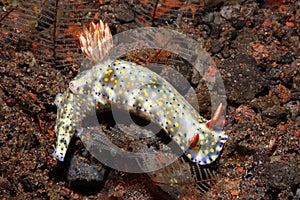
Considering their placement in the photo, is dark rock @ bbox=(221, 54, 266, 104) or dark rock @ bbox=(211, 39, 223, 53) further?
dark rock @ bbox=(211, 39, 223, 53)

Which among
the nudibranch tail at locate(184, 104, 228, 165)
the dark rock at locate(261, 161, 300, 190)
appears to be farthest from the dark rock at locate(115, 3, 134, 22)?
the dark rock at locate(261, 161, 300, 190)

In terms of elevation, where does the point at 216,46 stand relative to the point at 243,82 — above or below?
above

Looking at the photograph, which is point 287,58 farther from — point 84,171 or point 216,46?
point 84,171

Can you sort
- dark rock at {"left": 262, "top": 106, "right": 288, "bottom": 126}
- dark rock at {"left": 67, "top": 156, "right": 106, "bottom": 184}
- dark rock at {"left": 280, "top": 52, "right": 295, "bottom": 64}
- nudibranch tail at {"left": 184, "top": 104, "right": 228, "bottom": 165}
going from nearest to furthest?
nudibranch tail at {"left": 184, "top": 104, "right": 228, "bottom": 165}, dark rock at {"left": 67, "top": 156, "right": 106, "bottom": 184}, dark rock at {"left": 262, "top": 106, "right": 288, "bottom": 126}, dark rock at {"left": 280, "top": 52, "right": 295, "bottom": 64}

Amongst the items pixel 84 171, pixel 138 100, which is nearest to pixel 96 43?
pixel 138 100

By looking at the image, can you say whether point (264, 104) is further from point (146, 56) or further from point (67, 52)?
point (67, 52)

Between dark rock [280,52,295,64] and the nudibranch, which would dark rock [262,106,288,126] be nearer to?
dark rock [280,52,295,64]

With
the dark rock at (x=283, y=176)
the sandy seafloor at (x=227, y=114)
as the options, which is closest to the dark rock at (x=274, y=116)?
the sandy seafloor at (x=227, y=114)
